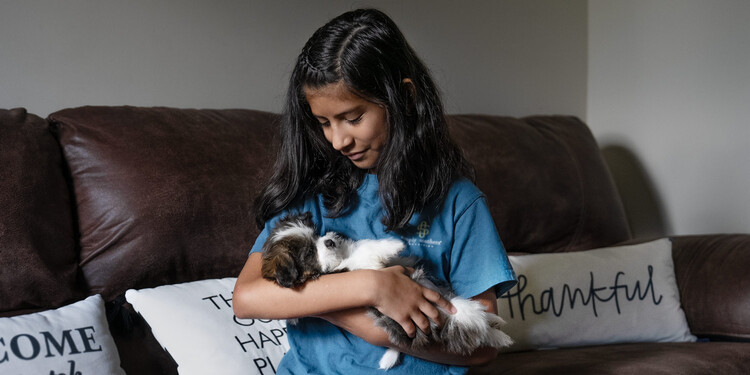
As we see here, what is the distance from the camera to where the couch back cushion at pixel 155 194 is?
6.22ft

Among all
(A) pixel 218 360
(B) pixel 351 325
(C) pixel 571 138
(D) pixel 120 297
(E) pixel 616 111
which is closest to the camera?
(B) pixel 351 325

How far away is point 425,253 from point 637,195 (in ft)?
7.04

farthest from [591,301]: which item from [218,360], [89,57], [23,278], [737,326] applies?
[89,57]

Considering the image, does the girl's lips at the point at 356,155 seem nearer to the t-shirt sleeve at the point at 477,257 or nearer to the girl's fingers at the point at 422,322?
the t-shirt sleeve at the point at 477,257

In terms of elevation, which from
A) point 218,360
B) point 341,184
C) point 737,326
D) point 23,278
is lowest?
point 737,326

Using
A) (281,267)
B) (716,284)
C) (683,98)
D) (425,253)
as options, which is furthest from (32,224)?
(683,98)

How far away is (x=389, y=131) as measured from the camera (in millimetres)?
1537

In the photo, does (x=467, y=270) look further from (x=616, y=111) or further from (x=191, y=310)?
(x=616, y=111)

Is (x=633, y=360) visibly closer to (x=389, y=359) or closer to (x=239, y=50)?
(x=389, y=359)

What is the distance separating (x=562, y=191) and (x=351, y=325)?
156cm

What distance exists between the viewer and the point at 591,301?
2.34m

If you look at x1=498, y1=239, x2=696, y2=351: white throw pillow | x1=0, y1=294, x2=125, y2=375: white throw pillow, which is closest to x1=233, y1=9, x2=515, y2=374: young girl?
x1=0, y1=294, x2=125, y2=375: white throw pillow

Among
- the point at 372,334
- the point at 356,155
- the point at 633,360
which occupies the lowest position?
the point at 633,360

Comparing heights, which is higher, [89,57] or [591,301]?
[89,57]
